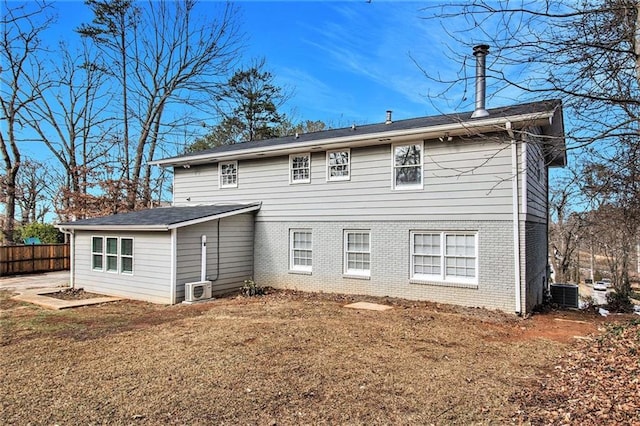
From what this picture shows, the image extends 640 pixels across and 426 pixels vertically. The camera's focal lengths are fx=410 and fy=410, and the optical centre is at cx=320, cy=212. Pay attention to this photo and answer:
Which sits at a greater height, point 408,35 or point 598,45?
point 408,35

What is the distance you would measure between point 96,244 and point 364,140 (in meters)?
9.61

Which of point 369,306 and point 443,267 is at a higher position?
point 443,267

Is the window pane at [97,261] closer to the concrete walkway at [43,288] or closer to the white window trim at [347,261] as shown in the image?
the concrete walkway at [43,288]

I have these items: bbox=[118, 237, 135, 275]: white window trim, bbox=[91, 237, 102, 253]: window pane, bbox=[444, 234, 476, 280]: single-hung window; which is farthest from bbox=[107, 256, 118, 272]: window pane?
bbox=[444, 234, 476, 280]: single-hung window

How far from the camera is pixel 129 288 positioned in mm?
12766

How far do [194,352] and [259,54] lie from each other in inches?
1061

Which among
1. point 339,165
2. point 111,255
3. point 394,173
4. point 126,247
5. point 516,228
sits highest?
point 339,165

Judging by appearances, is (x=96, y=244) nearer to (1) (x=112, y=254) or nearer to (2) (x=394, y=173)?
(1) (x=112, y=254)

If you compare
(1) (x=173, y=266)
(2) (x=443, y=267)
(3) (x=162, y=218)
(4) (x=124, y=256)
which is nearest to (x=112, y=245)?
(4) (x=124, y=256)

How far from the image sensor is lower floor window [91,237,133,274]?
12923 millimetres

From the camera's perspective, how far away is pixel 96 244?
1386 centimetres

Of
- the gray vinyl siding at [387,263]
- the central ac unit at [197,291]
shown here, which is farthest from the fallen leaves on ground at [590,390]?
the central ac unit at [197,291]

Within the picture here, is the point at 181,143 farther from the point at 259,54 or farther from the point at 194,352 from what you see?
the point at 194,352

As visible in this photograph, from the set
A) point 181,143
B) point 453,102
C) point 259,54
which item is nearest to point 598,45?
point 453,102
